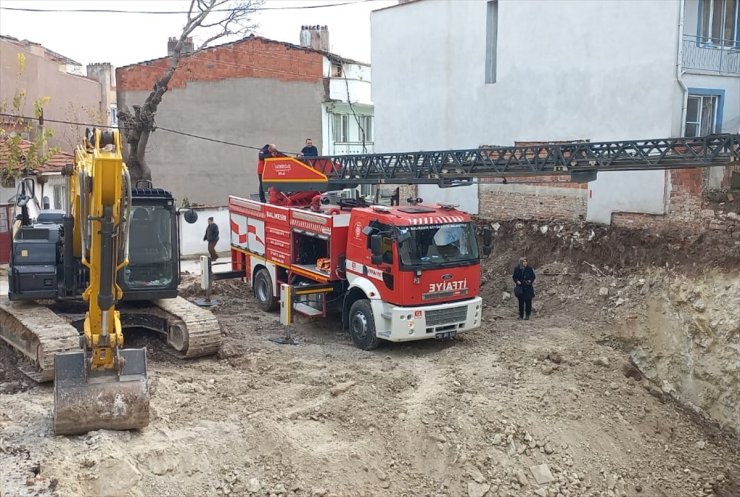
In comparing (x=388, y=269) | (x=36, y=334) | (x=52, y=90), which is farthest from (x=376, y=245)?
(x=52, y=90)

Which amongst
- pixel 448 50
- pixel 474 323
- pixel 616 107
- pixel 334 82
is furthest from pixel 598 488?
pixel 334 82

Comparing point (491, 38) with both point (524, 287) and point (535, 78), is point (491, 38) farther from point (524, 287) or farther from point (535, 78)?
point (524, 287)

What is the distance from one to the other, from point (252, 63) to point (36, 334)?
70.9 feet

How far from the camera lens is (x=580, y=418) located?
11.2 metres

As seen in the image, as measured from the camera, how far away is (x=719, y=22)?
1806 centimetres

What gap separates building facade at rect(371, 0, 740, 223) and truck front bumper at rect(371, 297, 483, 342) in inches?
141

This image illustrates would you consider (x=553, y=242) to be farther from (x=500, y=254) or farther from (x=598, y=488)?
(x=598, y=488)

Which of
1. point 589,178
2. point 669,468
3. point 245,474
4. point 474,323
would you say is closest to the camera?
point 245,474

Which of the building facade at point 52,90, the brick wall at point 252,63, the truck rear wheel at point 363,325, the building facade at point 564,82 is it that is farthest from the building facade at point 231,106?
the truck rear wheel at point 363,325

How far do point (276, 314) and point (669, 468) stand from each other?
28.3 feet

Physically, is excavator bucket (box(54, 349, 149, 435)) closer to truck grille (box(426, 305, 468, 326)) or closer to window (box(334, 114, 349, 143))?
truck grille (box(426, 305, 468, 326))

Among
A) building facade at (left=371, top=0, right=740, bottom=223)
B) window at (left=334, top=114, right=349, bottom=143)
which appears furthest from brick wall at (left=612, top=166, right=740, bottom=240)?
window at (left=334, top=114, right=349, bottom=143)

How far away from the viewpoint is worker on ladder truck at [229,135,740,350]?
12289mm

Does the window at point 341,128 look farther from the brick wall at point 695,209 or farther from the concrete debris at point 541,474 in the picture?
the concrete debris at point 541,474
